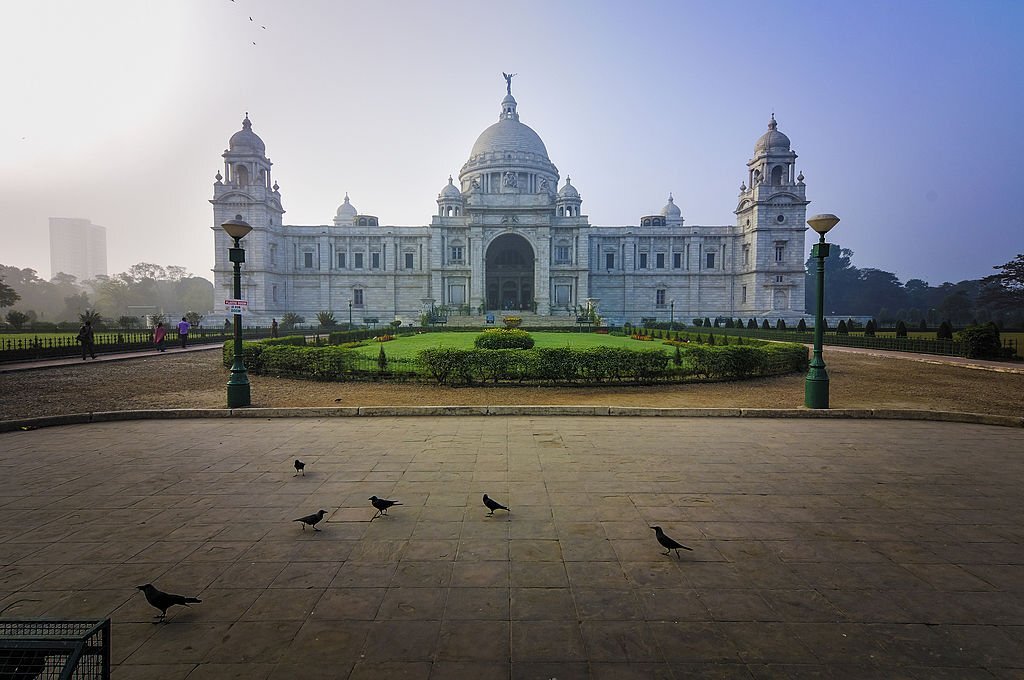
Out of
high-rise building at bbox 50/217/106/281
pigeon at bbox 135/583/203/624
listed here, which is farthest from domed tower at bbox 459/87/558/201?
high-rise building at bbox 50/217/106/281

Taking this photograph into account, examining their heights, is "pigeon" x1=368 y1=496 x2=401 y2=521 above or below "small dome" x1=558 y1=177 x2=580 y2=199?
below

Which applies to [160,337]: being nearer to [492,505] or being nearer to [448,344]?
[448,344]

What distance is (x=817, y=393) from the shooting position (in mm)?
10445

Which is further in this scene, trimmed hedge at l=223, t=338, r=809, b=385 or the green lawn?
the green lawn

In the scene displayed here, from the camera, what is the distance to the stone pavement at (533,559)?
310 centimetres

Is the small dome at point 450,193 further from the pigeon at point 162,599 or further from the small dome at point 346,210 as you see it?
the pigeon at point 162,599

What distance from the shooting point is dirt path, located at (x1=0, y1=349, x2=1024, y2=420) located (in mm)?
11195

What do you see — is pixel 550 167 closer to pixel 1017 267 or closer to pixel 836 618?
pixel 1017 267

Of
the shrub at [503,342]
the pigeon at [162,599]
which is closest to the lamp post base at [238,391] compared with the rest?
the pigeon at [162,599]

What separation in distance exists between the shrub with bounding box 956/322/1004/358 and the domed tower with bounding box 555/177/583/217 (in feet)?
170

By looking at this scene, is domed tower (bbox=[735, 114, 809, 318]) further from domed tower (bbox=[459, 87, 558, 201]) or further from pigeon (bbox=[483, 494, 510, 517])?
pigeon (bbox=[483, 494, 510, 517])

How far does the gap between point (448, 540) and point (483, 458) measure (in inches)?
97.2

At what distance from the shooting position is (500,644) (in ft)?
10.4

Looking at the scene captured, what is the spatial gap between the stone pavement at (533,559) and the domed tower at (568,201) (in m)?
65.6
